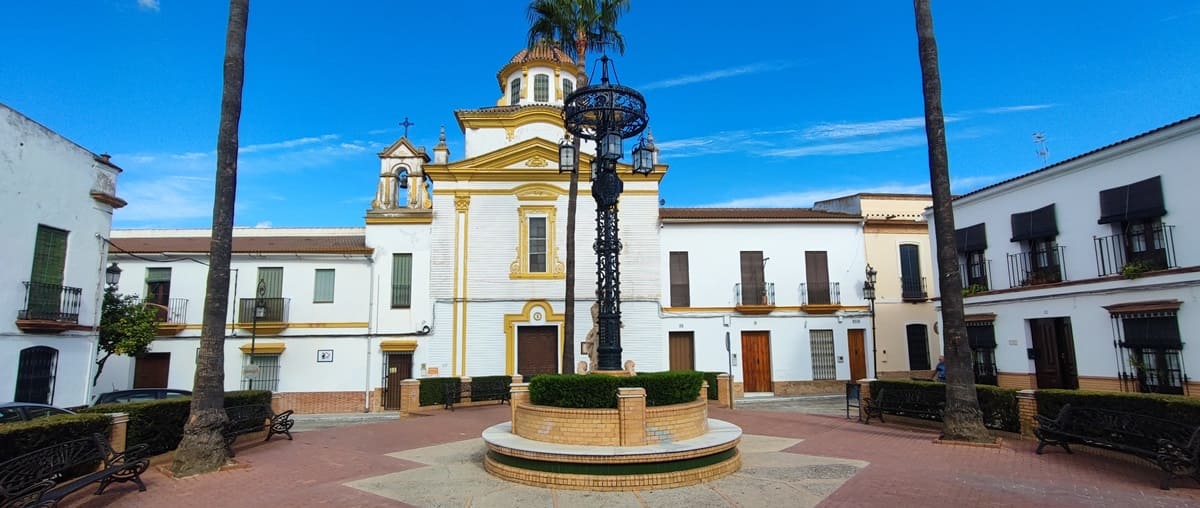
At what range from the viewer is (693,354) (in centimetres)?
2366

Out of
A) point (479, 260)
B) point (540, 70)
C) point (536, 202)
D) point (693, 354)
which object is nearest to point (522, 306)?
point (479, 260)

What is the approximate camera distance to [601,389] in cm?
925

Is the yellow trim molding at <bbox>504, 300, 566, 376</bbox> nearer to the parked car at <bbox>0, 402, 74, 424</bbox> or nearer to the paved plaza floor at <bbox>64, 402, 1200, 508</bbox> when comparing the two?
the paved plaza floor at <bbox>64, 402, 1200, 508</bbox>

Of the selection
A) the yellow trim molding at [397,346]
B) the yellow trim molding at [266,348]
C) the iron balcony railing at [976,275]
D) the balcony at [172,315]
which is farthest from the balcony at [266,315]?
the iron balcony railing at [976,275]

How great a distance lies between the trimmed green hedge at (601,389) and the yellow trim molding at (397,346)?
13694mm

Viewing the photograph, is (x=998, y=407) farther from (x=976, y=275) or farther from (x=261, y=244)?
(x=261, y=244)

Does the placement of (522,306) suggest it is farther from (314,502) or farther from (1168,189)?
(1168,189)

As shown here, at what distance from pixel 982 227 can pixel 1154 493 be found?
508 inches

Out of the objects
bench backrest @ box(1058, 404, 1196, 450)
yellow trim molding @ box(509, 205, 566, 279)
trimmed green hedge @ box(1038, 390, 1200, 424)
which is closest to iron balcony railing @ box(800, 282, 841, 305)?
yellow trim molding @ box(509, 205, 566, 279)

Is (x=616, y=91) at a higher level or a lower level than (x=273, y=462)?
higher

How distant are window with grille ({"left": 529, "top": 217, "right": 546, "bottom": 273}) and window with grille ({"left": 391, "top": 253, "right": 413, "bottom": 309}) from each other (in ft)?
14.5

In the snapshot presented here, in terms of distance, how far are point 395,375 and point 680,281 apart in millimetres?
11010

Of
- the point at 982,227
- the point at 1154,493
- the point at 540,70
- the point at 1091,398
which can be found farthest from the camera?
the point at 540,70

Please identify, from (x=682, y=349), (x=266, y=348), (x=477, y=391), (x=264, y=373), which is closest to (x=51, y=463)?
(x=477, y=391)
